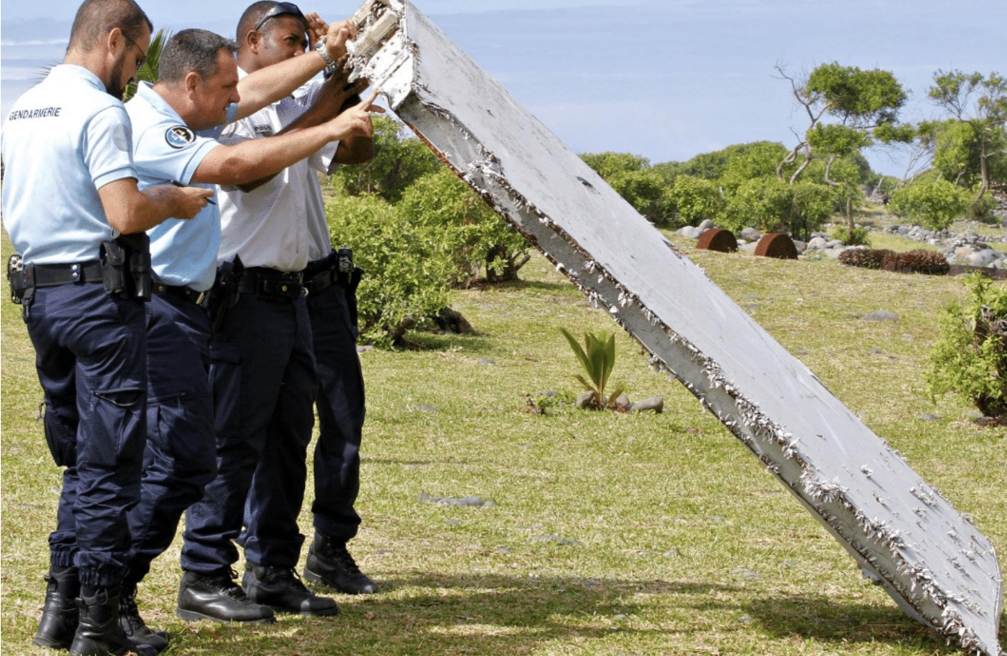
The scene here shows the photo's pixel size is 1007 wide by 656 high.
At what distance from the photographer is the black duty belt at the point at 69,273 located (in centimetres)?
320

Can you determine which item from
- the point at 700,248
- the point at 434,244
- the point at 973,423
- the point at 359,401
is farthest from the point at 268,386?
the point at 700,248

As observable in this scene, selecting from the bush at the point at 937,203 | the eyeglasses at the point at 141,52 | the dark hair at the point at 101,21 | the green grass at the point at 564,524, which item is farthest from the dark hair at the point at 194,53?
the bush at the point at 937,203

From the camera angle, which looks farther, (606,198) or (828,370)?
(828,370)

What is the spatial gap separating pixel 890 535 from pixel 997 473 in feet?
18.2

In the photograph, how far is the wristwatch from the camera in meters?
3.79

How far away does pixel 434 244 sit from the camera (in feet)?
46.7

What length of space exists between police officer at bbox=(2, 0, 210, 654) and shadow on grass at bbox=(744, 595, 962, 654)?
2194 mm

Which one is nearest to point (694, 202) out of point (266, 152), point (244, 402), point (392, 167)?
point (392, 167)

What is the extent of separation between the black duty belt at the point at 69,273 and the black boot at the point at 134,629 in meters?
0.96

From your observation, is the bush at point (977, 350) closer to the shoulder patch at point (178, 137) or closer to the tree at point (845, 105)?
the shoulder patch at point (178, 137)

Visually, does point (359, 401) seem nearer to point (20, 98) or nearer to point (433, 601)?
point (433, 601)

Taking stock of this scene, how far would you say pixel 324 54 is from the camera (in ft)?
12.5

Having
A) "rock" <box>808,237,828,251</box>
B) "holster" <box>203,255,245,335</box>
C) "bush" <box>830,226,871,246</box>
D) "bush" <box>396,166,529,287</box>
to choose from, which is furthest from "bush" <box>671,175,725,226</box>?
"holster" <box>203,255,245,335</box>

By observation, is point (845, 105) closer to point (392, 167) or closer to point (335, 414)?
point (392, 167)
